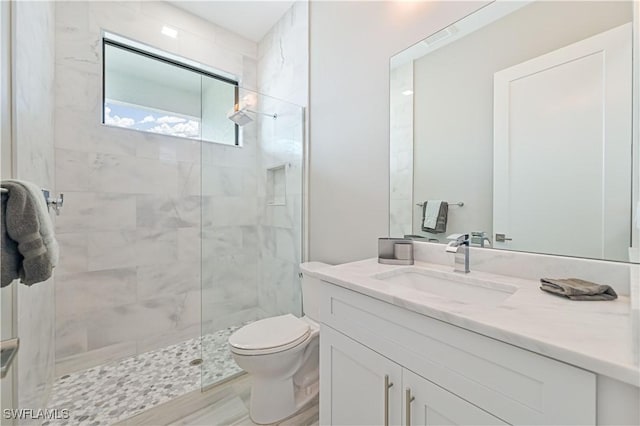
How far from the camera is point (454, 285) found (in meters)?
1.05

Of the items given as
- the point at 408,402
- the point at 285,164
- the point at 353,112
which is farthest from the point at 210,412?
the point at 353,112

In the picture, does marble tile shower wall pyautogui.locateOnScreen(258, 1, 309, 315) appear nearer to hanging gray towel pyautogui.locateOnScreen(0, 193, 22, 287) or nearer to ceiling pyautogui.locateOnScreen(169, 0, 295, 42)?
ceiling pyautogui.locateOnScreen(169, 0, 295, 42)

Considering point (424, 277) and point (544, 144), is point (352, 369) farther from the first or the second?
point (544, 144)

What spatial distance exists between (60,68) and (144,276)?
→ 62.2 inches

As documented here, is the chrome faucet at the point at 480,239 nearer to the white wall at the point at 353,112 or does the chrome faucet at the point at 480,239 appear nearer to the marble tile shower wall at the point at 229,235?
the white wall at the point at 353,112

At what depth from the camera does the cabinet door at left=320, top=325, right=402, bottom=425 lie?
0.84 m

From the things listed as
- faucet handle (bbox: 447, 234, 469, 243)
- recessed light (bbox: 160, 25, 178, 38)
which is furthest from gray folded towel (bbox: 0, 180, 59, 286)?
recessed light (bbox: 160, 25, 178, 38)

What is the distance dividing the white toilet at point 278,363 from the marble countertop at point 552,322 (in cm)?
72

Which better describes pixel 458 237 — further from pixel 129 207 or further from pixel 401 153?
pixel 129 207

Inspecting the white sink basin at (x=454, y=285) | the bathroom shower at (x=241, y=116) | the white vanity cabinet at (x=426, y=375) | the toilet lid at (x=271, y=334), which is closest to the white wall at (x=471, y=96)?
the white sink basin at (x=454, y=285)

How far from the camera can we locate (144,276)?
213 centimetres

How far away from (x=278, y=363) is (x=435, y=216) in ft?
3.63

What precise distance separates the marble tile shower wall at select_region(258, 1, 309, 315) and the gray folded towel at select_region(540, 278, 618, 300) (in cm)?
159

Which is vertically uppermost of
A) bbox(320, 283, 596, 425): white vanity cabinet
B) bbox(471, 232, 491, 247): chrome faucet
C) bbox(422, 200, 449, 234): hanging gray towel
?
bbox(422, 200, 449, 234): hanging gray towel
